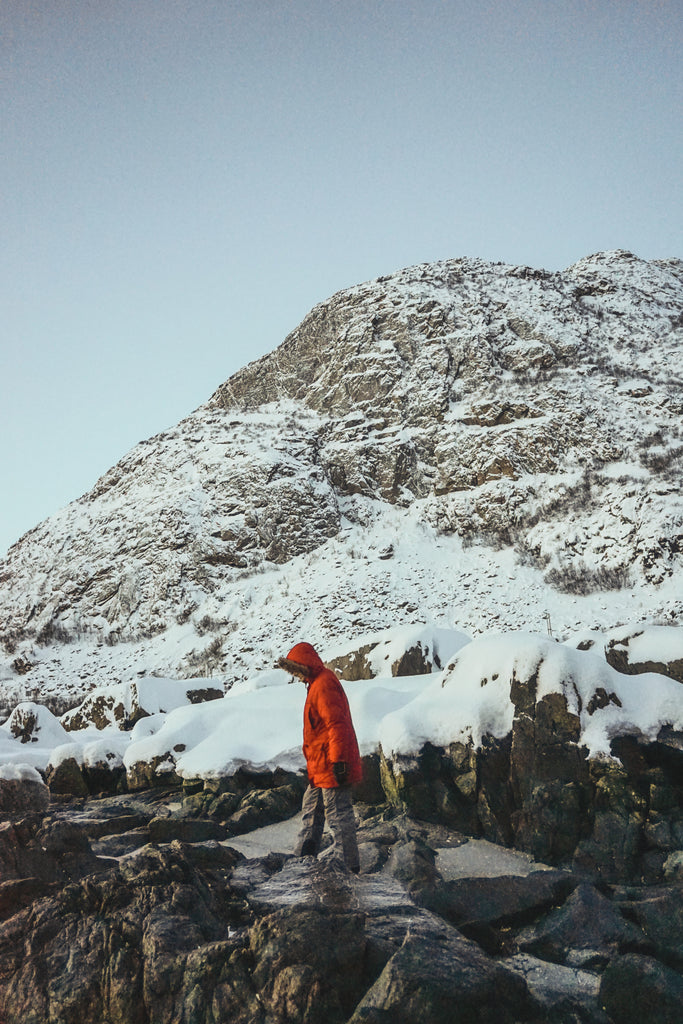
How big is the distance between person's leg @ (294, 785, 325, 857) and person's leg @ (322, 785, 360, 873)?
0.43m

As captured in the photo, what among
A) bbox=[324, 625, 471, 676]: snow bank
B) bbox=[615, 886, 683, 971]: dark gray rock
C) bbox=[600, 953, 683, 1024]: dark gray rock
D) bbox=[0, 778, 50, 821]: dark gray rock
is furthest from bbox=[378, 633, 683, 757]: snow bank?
A: bbox=[0, 778, 50, 821]: dark gray rock

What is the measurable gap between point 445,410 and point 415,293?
1548cm

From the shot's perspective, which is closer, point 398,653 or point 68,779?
point 68,779

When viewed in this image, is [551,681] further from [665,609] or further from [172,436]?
[172,436]

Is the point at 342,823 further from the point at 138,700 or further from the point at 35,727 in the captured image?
the point at 35,727

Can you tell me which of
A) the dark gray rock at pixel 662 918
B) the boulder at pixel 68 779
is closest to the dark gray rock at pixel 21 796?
the boulder at pixel 68 779

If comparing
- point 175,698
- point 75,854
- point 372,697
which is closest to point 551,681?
point 372,697

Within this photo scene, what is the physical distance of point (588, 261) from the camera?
2391 inches

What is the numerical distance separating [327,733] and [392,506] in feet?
108

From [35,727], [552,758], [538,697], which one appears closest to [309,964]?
[552,758]

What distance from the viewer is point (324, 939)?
3.65 m

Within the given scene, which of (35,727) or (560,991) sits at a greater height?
(35,727)

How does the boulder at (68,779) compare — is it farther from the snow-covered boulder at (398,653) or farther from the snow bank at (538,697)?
the snow bank at (538,697)

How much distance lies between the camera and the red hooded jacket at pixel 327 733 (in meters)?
5.48
